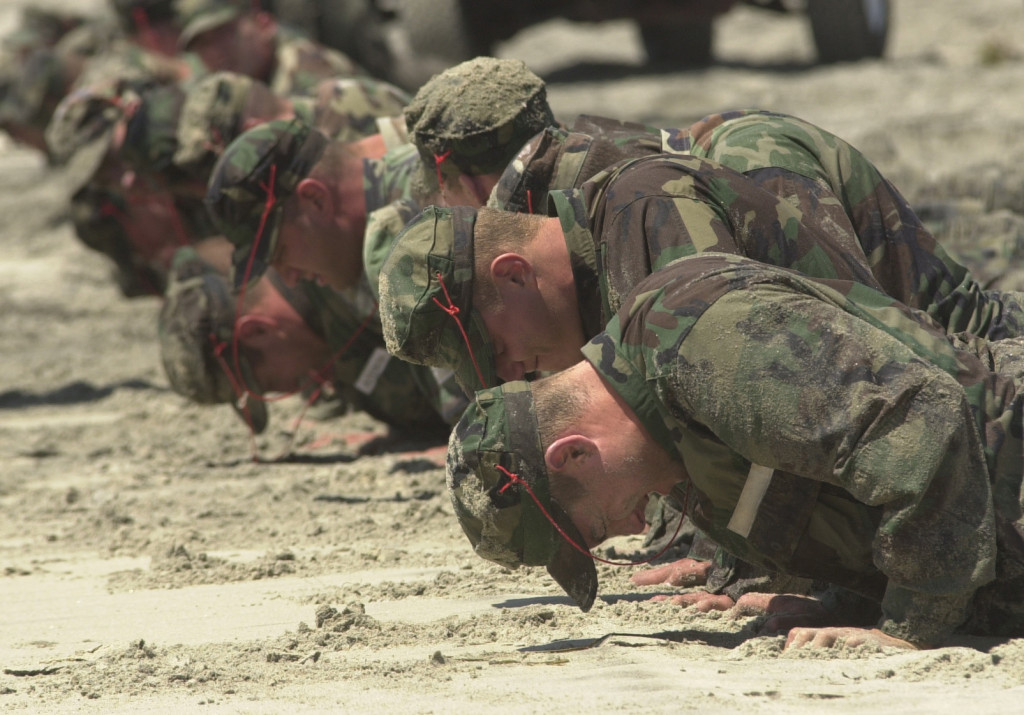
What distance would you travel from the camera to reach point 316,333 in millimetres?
5566

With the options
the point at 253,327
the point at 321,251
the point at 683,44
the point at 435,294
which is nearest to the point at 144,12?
the point at 253,327

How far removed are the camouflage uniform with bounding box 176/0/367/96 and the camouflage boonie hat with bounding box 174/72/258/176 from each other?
113 centimetres

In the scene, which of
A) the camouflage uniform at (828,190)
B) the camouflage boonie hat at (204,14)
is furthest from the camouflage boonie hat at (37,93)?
the camouflage uniform at (828,190)

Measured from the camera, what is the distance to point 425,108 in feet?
13.5

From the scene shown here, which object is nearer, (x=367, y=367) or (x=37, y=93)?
(x=367, y=367)

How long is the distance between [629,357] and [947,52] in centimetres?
1088

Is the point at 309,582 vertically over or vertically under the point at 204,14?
under

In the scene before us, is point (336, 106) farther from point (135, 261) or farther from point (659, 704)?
point (659, 704)

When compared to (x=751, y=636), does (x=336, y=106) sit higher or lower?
higher

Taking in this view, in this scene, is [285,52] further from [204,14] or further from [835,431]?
[835,431]

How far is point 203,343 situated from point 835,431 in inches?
144

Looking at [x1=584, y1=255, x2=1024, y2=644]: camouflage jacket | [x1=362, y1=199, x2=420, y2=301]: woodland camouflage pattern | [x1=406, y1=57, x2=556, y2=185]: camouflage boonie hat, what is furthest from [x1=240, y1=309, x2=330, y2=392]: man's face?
[x1=584, y1=255, x2=1024, y2=644]: camouflage jacket

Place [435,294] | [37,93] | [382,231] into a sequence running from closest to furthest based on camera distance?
[435,294] → [382,231] → [37,93]

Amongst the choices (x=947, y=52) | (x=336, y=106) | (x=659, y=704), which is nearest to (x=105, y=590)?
(x=659, y=704)
